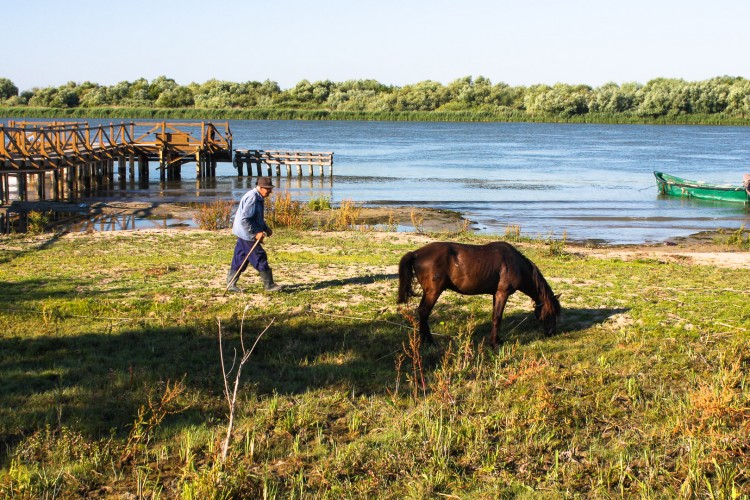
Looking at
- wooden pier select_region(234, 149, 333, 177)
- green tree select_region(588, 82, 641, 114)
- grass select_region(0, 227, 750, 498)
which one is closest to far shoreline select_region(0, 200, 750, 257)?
grass select_region(0, 227, 750, 498)

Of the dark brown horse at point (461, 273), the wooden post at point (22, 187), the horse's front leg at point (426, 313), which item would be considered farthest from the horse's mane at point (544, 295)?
the wooden post at point (22, 187)

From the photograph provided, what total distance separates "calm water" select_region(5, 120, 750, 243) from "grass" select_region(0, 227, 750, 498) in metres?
13.8

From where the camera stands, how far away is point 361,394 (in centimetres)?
761

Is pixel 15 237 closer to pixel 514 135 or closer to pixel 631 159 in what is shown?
pixel 631 159

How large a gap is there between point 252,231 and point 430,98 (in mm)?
122882

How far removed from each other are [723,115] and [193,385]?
120 m

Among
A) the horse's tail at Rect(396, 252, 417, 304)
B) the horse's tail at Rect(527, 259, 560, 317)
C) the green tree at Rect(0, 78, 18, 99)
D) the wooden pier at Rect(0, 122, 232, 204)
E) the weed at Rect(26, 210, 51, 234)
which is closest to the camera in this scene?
the horse's tail at Rect(396, 252, 417, 304)

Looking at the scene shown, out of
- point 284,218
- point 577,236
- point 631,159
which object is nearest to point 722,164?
point 631,159

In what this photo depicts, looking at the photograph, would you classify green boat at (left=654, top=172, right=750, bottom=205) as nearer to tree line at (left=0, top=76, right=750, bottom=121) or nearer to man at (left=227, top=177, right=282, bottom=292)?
man at (left=227, top=177, right=282, bottom=292)

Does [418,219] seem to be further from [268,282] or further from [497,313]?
[497,313]

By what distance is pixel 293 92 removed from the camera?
135625 mm

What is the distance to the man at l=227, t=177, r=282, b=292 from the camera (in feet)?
35.0

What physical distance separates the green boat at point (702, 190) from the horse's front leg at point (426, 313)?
1047 inches

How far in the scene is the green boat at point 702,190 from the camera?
33.5 m
